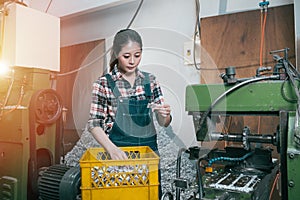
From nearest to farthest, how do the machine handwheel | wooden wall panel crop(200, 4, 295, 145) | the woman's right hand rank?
1. the woman's right hand
2. wooden wall panel crop(200, 4, 295, 145)
3. the machine handwheel

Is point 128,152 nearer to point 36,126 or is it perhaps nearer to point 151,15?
point 36,126

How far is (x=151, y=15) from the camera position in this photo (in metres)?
1.83

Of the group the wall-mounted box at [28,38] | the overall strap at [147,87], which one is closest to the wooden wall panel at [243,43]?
the overall strap at [147,87]

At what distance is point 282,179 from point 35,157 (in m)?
1.42

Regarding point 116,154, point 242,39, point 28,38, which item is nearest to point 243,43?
point 242,39

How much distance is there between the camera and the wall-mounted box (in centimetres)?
171

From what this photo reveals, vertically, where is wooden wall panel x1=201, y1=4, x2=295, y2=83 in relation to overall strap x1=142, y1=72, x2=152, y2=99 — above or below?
above

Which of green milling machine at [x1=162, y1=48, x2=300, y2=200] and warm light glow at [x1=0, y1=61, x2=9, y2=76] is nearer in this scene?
green milling machine at [x1=162, y1=48, x2=300, y2=200]

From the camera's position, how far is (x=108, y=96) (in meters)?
1.17

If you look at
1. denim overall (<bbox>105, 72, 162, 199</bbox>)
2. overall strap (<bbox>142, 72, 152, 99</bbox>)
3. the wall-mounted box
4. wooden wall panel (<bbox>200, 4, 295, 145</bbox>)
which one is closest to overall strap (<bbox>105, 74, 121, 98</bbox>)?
denim overall (<bbox>105, 72, 162, 199</bbox>)

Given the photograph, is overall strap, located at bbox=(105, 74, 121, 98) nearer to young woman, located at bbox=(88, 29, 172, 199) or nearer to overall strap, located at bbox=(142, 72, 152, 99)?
young woman, located at bbox=(88, 29, 172, 199)

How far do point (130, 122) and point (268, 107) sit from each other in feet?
2.06

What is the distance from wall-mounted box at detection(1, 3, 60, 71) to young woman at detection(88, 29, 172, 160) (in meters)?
0.81

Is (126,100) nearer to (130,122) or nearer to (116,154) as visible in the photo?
(130,122)
